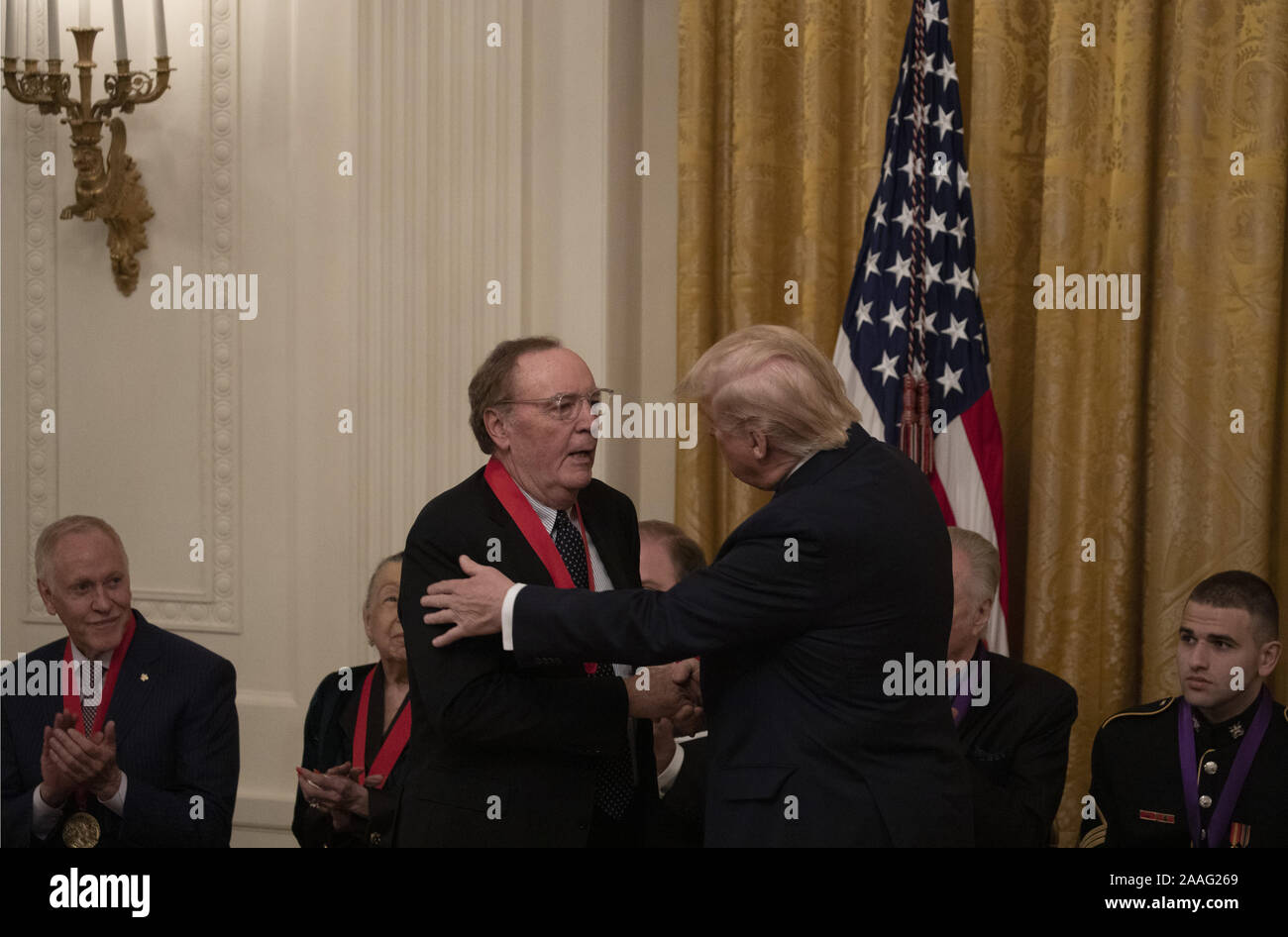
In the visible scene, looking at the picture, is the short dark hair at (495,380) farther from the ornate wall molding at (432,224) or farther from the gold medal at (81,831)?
the ornate wall molding at (432,224)

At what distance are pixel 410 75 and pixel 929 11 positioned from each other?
1.80 metres

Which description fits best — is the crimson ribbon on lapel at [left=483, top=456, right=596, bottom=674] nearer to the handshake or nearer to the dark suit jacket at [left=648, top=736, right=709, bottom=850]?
the handshake

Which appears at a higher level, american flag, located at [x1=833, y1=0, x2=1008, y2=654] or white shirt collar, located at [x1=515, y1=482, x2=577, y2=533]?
american flag, located at [x1=833, y1=0, x2=1008, y2=654]

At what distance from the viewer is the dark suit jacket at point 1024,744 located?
3.35m

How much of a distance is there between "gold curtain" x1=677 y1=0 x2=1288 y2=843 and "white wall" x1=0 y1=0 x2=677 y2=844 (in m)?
0.35

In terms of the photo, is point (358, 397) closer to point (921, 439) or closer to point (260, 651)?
point (260, 651)

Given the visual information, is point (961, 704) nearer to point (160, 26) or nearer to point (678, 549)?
point (678, 549)

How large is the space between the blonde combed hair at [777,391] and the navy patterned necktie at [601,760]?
47cm

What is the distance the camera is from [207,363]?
530cm

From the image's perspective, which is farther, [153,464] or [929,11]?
[153,464]

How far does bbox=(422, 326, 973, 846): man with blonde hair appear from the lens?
8.46 ft

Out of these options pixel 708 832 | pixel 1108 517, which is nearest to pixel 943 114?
pixel 1108 517

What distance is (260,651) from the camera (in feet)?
17.4

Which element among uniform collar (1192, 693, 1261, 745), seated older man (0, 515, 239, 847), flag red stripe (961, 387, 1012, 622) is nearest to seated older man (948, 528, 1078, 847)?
uniform collar (1192, 693, 1261, 745)
